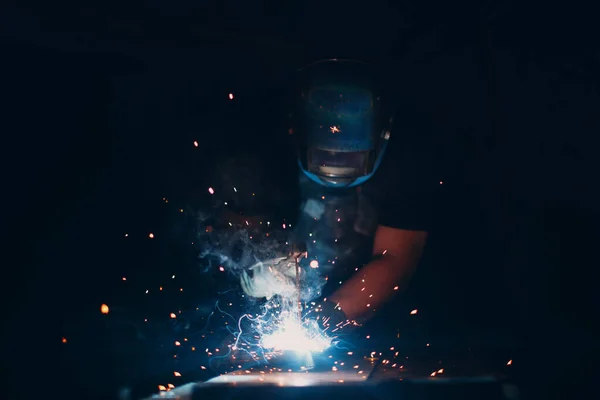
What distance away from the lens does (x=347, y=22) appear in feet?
6.27

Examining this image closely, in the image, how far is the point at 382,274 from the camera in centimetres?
223

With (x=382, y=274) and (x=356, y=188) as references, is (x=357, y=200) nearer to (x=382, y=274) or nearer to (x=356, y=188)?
(x=356, y=188)

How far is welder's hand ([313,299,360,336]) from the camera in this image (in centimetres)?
207

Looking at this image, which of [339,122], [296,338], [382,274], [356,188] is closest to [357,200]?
[356,188]

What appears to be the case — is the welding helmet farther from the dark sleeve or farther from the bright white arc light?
the bright white arc light

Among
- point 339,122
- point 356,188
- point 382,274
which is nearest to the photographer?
point 339,122

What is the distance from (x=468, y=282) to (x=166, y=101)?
196 centimetres

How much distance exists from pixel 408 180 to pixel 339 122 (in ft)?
2.24

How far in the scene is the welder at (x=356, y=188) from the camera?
1.90m

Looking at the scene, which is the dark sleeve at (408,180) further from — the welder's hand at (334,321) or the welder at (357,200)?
the welder's hand at (334,321)

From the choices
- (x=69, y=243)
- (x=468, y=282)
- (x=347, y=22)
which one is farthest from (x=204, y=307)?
(x=347, y=22)

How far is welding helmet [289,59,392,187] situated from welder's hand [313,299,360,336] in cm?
64

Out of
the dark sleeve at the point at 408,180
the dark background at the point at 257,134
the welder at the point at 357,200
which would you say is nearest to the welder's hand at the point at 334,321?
the welder at the point at 357,200

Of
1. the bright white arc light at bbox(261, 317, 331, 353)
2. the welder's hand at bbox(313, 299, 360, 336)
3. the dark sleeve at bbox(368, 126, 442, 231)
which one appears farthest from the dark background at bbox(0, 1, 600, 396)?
the bright white arc light at bbox(261, 317, 331, 353)
